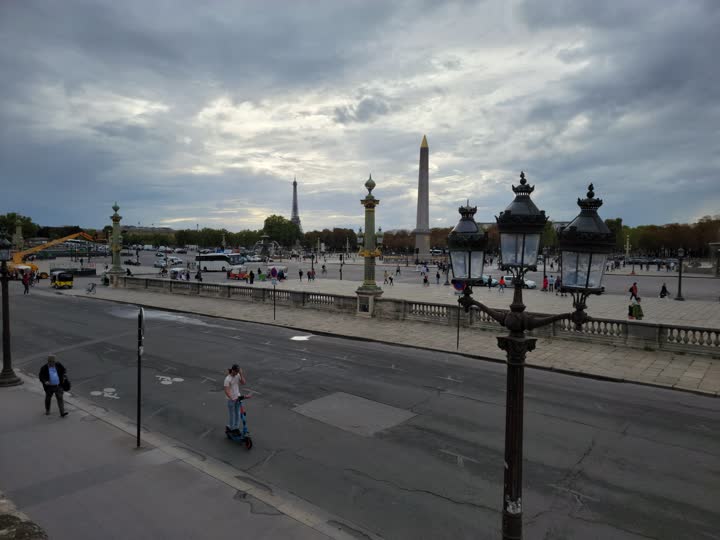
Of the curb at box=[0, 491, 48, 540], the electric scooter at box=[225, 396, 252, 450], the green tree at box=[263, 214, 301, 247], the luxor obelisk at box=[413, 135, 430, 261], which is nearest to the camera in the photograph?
the curb at box=[0, 491, 48, 540]

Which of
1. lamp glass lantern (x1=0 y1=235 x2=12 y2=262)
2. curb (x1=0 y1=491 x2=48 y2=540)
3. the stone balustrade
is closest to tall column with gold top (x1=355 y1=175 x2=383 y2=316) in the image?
the stone balustrade

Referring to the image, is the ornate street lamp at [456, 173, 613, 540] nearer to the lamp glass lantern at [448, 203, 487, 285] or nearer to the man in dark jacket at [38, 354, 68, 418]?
the lamp glass lantern at [448, 203, 487, 285]

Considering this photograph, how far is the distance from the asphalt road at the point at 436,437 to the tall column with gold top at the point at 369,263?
7.82m

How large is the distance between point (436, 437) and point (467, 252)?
5.61 metres

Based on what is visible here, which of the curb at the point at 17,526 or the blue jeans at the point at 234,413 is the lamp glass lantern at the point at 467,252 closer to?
the blue jeans at the point at 234,413

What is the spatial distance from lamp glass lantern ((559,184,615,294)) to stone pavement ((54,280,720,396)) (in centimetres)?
1120

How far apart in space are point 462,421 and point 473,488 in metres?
2.91

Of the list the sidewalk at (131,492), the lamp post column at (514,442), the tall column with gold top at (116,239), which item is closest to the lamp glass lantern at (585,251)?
the lamp post column at (514,442)

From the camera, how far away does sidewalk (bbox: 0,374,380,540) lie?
6085 mm

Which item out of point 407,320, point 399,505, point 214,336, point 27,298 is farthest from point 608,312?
point 27,298

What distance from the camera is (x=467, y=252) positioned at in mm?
5070

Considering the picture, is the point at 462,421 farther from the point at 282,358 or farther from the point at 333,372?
the point at 282,358

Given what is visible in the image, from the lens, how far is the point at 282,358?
647 inches

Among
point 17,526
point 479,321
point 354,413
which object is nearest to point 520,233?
point 17,526
